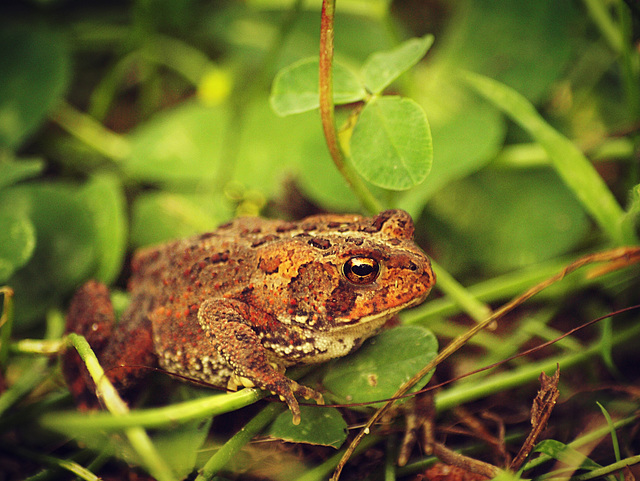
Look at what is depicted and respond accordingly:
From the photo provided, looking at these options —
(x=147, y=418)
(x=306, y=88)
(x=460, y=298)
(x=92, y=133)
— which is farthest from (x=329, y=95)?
(x=92, y=133)

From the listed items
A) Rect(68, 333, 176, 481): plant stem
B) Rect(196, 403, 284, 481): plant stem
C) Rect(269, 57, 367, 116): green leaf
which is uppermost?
Rect(269, 57, 367, 116): green leaf

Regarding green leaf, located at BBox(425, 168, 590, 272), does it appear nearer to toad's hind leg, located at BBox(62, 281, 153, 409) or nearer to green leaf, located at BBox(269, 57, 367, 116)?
green leaf, located at BBox(269, 57, 367, 116)

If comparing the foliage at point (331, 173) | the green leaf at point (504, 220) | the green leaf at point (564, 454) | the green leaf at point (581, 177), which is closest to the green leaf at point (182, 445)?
the foliage at point (331, 173)

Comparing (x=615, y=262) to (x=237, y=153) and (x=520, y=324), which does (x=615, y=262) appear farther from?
(x=237, y=153)

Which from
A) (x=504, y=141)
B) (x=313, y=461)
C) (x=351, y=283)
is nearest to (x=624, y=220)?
(x=504, y=141)

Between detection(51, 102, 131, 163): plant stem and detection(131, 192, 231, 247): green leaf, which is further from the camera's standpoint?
detection(51, 102, 131, 163): plant stem

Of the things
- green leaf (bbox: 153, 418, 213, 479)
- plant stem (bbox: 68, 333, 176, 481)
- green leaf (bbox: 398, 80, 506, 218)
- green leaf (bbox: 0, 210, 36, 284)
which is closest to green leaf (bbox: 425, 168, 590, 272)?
green leaf (bbox: 398, 80, 506, 218)

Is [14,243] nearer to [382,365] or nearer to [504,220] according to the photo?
[382,365]

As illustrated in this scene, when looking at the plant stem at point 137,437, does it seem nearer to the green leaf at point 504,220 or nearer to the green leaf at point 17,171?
the green leaf at point 17,171
